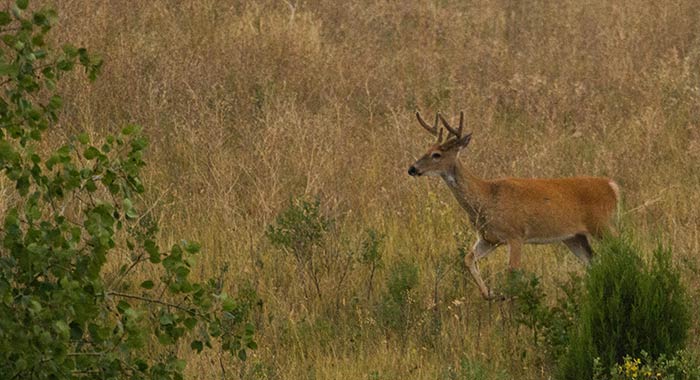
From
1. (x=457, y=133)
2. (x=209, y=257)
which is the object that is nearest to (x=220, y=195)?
(x=209, y=257)

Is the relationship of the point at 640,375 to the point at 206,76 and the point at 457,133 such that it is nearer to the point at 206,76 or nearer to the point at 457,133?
the point at 457,133

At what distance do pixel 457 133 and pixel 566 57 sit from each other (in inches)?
213

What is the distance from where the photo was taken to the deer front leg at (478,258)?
8.12 meters

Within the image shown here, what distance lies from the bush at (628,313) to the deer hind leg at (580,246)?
2242 millimetres

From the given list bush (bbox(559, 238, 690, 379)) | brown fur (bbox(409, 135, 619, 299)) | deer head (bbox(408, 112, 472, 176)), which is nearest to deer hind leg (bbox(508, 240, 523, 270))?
brown fur (bbox(409, 135, 619, 299))

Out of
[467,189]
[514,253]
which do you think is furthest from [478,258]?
[467,189]

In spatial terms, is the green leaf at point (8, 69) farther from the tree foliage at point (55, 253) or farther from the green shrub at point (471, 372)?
the green shrub at point (471, 372)

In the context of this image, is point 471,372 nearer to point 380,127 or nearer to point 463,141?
point 463,141

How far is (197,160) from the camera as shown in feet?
34.6

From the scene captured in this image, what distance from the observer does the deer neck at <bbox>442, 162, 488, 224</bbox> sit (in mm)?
9172

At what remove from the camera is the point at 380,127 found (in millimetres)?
11867

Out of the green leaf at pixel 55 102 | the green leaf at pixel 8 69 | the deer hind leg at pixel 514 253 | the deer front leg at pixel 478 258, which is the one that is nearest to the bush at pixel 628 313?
the deer front leg at pixel 478 258

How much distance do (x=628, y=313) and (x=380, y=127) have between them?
200 inches

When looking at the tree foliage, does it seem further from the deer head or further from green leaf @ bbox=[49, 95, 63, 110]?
the deer head
